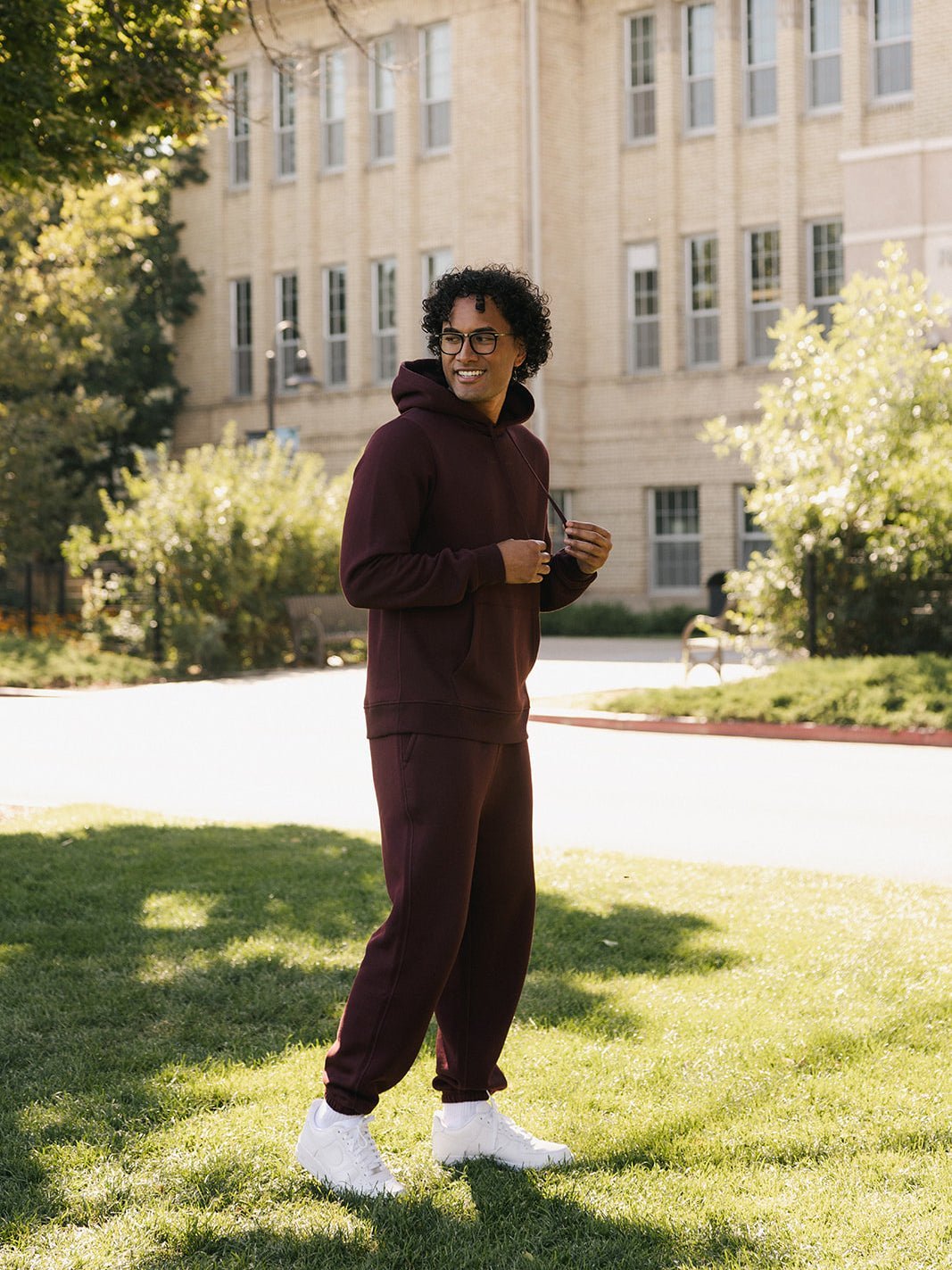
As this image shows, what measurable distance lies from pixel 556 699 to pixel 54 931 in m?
10.9

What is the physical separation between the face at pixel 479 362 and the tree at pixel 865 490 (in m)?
13.4

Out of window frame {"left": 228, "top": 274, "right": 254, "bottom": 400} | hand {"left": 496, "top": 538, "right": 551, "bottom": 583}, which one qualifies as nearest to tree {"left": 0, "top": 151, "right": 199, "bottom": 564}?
window frame {"left": 228, "top": 274, "right": 254, "bottom": 400}

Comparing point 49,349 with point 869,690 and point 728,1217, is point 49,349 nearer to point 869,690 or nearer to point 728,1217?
point 869,690

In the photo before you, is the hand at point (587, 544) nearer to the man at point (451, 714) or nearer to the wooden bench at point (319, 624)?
the man at point (451, 714)

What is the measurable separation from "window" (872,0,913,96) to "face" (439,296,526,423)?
28405 millimetres

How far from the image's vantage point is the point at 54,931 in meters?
6.34

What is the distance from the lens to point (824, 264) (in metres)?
30.8

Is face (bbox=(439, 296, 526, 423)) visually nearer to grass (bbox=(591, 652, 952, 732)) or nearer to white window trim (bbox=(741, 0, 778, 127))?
grass (bbox=(591, 652, 952, 732))

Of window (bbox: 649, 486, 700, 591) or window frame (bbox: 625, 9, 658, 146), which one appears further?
window frame (bbox: 625, 9, 658, 146)

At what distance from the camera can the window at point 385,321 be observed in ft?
116

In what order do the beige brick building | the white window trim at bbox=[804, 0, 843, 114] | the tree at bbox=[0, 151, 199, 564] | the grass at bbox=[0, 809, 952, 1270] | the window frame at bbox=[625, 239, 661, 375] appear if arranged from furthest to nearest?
the window frame at bbox=[625, 239, 661, 375]
the beige brick building
the white window trim at bbox=[804, 0, 843, 114]
the tree at bbox=[0, 151, 199, 564]
the grass at bbox=[0, 809, 952, 1270]

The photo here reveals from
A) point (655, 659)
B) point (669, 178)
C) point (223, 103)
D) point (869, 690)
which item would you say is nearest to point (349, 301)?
point (669, 178)

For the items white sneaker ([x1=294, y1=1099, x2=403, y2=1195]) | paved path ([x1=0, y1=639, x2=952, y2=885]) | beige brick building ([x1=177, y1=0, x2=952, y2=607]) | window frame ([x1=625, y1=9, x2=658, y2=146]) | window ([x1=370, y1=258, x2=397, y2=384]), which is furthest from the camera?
window ([x1=370, y1=258, x2=397, y2=384])

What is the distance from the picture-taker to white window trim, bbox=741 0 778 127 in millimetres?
31203
